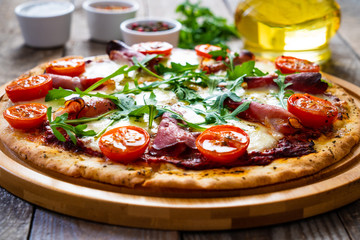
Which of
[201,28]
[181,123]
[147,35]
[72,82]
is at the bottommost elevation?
[201,28]

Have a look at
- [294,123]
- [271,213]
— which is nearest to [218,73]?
[294,123]

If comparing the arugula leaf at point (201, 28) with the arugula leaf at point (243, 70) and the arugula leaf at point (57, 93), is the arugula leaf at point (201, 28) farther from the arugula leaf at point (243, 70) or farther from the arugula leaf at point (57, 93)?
the arugula leaf at point (57, 93)

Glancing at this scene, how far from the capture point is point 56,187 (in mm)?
2607

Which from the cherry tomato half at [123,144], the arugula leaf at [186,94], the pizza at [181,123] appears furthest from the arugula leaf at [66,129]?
the arugula leaf at [186,94]

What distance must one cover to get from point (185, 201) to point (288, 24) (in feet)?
8.85

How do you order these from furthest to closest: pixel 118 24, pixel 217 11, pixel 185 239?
pixel 217 11
pixel 118 24
pixel 185 239

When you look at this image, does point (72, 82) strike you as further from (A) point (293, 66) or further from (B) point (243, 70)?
(A) point (293, 66)

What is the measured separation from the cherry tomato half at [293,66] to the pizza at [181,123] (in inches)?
0.6

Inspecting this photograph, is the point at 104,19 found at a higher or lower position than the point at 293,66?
lower

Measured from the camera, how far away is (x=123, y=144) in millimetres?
2803

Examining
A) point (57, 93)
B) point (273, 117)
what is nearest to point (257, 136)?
point (273, 117)

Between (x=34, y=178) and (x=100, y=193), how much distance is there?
43 cm

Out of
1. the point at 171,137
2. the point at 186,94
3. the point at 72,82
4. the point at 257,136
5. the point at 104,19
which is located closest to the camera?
the point at 171,137

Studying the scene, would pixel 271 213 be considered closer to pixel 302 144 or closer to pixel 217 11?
pixel 302 144
